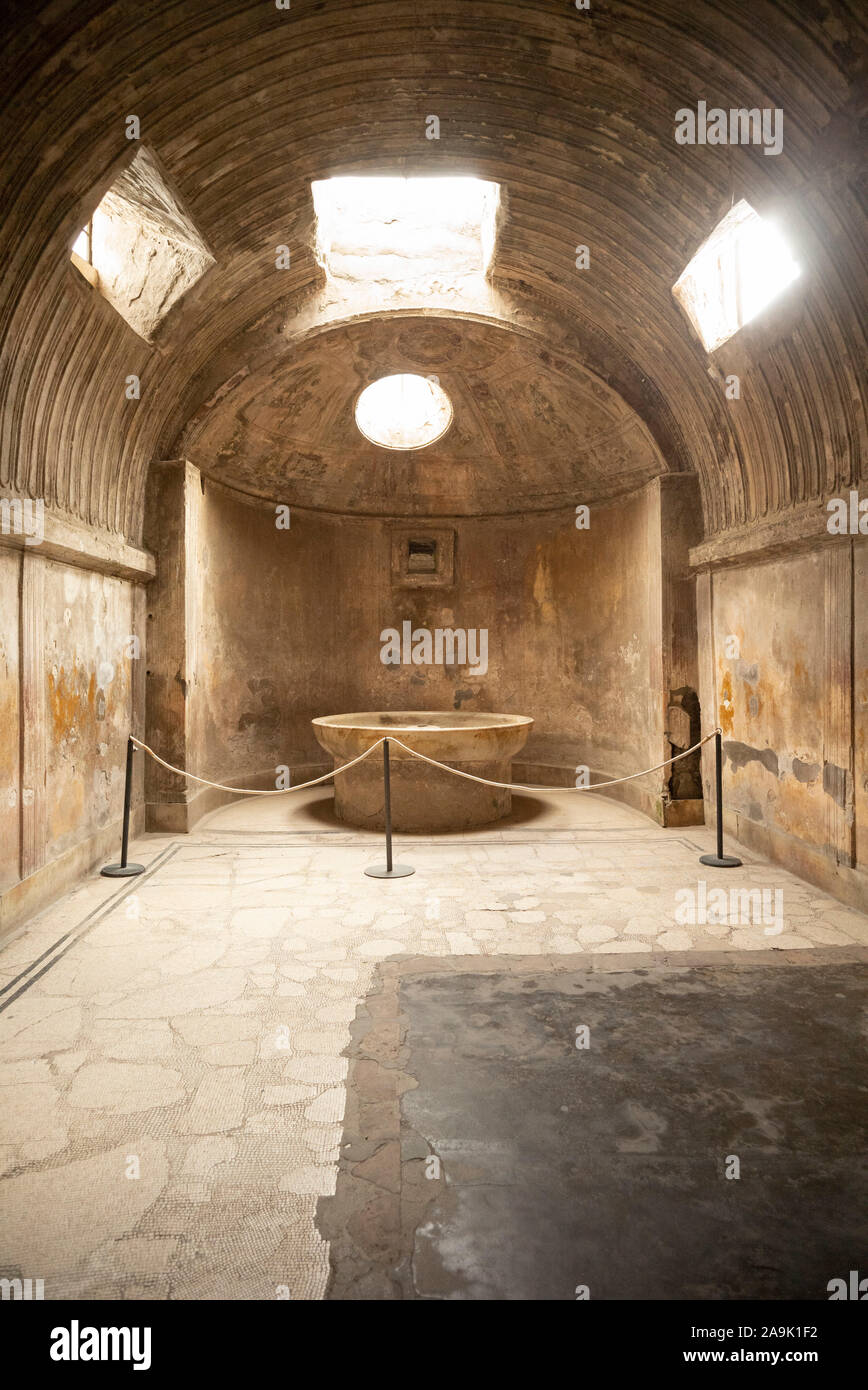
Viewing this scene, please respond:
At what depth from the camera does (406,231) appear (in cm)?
890

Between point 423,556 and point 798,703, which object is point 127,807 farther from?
point 423,556

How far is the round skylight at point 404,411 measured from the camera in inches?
467

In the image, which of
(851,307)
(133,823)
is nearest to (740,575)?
(851,307)

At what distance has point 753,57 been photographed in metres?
4.82

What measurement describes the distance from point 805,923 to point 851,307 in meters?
4.45

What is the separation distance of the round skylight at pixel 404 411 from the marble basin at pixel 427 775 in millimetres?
5198

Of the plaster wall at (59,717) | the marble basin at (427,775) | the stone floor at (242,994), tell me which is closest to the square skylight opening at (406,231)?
the plaster wall at (59,717)

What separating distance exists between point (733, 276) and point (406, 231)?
378 centimetres

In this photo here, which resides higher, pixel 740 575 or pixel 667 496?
pixel 667 496

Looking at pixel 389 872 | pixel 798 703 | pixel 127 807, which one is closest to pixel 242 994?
pixel 389 872

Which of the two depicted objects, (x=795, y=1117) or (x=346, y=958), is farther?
(x=346, y=958)

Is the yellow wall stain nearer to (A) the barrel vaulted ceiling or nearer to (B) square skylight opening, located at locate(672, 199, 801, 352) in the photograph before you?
(A) the barrel vaulted ceiling
